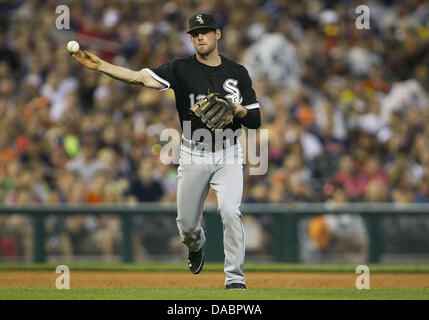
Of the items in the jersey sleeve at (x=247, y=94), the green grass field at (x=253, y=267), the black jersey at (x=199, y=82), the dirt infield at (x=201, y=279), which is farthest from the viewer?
the green grass field at (x=253, y=267)

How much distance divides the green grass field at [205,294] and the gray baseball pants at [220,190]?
12.8 inches

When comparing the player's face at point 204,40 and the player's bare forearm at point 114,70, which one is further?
the player's face at point 204,40

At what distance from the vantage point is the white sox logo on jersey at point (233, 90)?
7223 mm

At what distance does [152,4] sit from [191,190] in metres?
8.92

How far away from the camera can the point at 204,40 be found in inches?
284

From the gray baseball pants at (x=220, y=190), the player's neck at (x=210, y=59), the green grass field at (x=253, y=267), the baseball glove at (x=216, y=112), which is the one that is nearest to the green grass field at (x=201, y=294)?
the gray baseball pants at (x=220, y=190)

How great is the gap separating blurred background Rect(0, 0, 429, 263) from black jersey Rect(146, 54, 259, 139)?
15.1 feet

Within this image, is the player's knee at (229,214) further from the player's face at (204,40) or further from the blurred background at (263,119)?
the blurred background at (263,119)

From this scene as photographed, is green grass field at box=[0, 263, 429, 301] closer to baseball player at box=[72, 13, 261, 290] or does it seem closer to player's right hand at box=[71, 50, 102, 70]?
baseball player at box=[72, 13, 261, 290]

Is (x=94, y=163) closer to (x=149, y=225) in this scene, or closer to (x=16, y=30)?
(x=149, y=225)

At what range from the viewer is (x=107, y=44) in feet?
49.2

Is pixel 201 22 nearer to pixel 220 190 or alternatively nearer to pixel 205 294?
pixel 220 190

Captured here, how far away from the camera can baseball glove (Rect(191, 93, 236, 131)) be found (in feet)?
22.7
